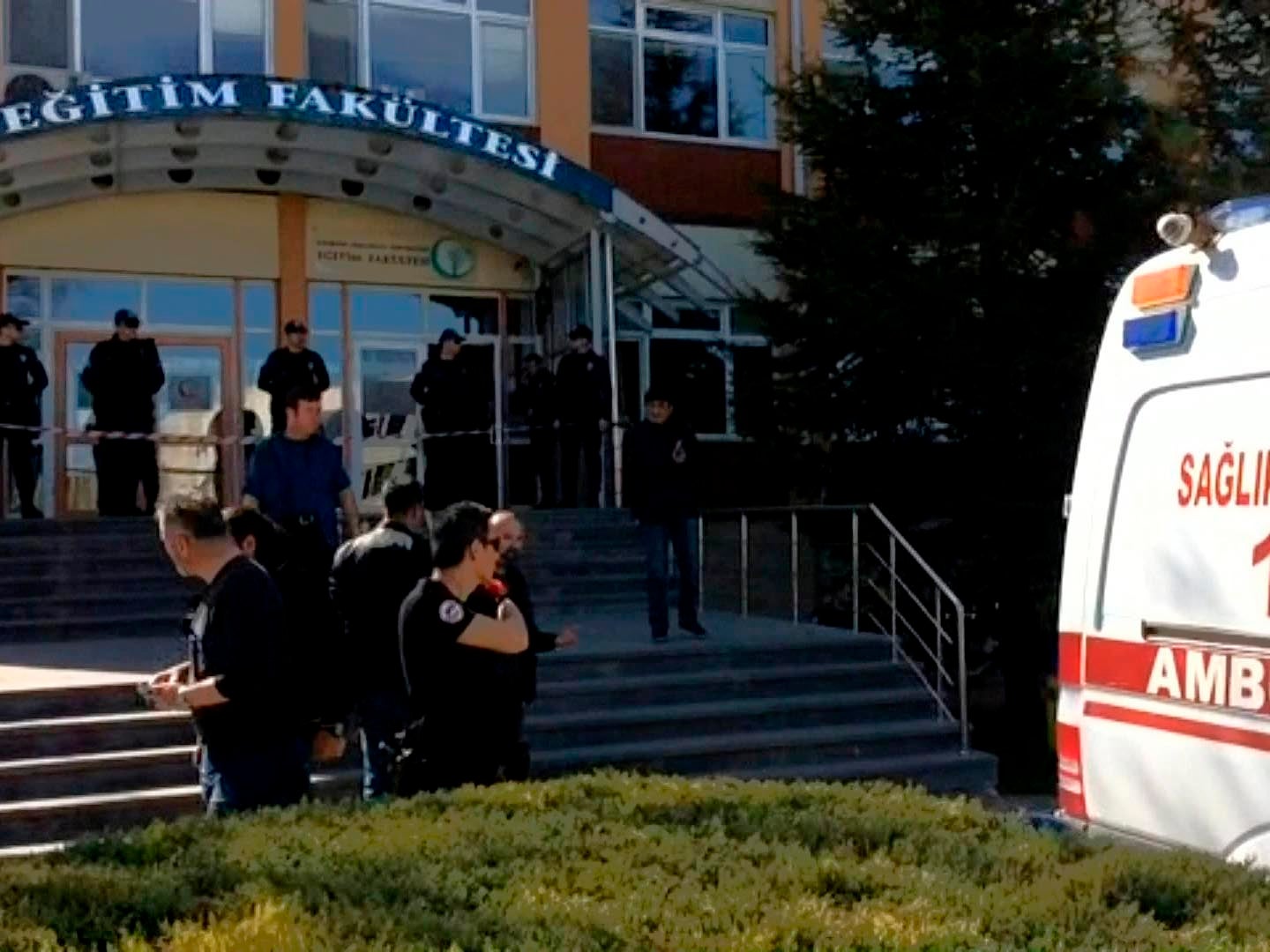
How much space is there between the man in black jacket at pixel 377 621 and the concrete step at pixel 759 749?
272 cm

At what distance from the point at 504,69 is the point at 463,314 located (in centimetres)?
272

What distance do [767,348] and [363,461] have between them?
4.56 meters

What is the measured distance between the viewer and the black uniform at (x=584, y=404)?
52.2 ft

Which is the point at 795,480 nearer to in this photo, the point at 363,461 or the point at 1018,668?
the point at 1018,668

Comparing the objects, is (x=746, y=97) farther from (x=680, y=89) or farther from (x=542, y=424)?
(x=542, y=424)

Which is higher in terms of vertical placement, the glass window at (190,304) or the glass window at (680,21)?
the glass window at (680,21)

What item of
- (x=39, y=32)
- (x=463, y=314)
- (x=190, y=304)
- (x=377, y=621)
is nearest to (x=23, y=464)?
(x=190, y=304)

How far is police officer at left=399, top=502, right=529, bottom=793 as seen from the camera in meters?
5.26

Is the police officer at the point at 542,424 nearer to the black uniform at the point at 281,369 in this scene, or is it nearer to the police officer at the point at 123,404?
the black uniform at the point at 281,369

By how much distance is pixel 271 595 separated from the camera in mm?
4957

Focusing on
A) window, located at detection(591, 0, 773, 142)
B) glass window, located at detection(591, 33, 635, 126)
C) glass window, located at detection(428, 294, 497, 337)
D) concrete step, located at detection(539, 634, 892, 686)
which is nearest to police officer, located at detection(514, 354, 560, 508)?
glass window, located at detection(428, 294, 497, 337)

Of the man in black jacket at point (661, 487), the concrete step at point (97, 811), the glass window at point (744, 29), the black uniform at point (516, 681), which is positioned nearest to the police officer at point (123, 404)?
the man in black jacket at point (661, 487)

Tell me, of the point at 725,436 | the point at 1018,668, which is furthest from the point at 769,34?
the point at 1018,668

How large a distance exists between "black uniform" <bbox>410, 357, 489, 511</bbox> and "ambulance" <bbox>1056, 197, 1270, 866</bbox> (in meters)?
11.4
